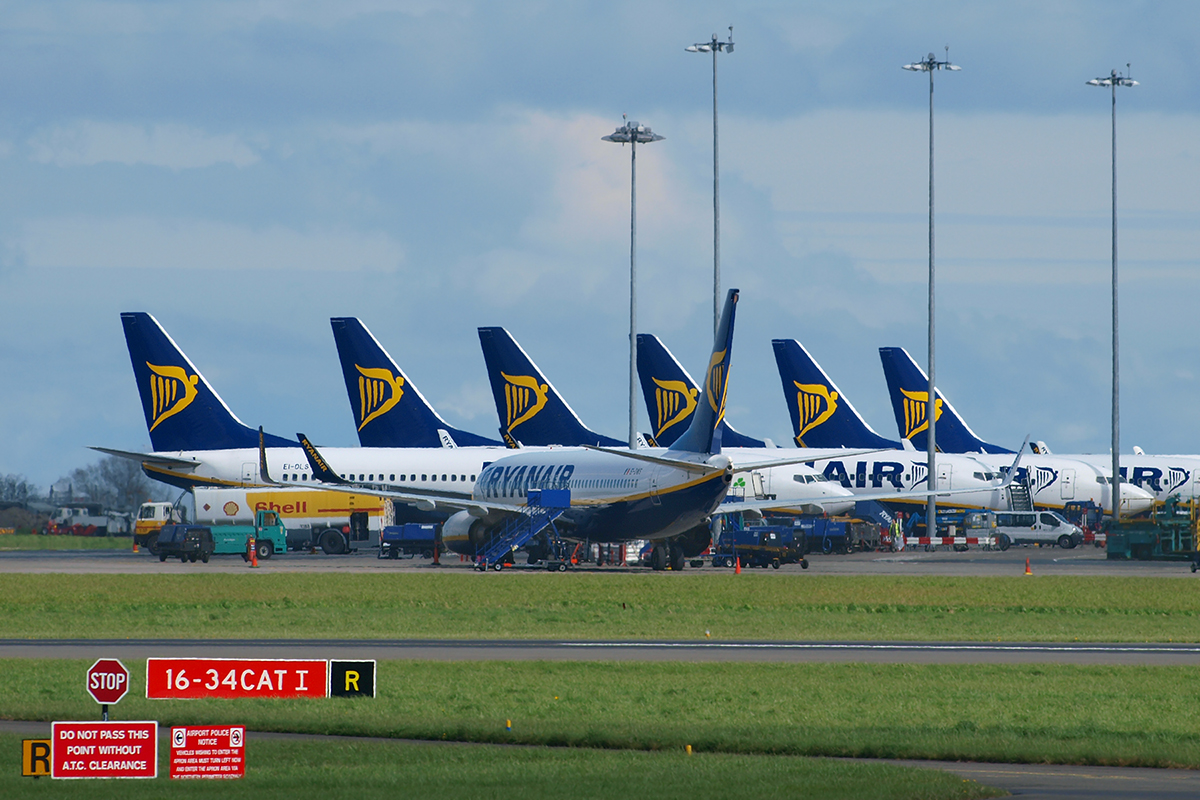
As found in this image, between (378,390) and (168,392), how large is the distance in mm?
16182

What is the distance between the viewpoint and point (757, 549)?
6650 cm

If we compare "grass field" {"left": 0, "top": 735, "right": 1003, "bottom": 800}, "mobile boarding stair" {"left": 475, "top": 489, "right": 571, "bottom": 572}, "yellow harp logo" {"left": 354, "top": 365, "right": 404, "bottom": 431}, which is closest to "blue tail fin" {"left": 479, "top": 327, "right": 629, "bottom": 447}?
"yellow harp logo" {"left": 354, "top": 365, "right": 404, "bottom": 431}

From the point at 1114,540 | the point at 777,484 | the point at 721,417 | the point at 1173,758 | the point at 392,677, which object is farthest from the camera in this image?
the point at 777,484

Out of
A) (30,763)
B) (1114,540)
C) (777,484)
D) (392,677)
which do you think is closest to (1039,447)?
(777,484)

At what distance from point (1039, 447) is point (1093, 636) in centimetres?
7755

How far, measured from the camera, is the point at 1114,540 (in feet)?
232

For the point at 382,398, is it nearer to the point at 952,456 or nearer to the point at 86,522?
the point at 952,456

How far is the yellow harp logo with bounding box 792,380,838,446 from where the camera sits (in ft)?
376

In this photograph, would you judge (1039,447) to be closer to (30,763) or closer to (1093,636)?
(1093,636)

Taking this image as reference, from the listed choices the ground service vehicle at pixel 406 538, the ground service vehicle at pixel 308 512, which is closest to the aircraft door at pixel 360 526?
the ground service vehicle at pixel 308 512

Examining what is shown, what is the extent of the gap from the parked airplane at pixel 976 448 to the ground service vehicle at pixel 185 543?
51.3m

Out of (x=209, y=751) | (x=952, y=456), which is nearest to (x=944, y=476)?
(x=952, y=456)

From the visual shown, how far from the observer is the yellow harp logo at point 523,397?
99375 mm

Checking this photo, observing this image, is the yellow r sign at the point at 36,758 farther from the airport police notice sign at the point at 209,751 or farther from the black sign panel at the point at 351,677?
the black sign panel at the point at 351,677
